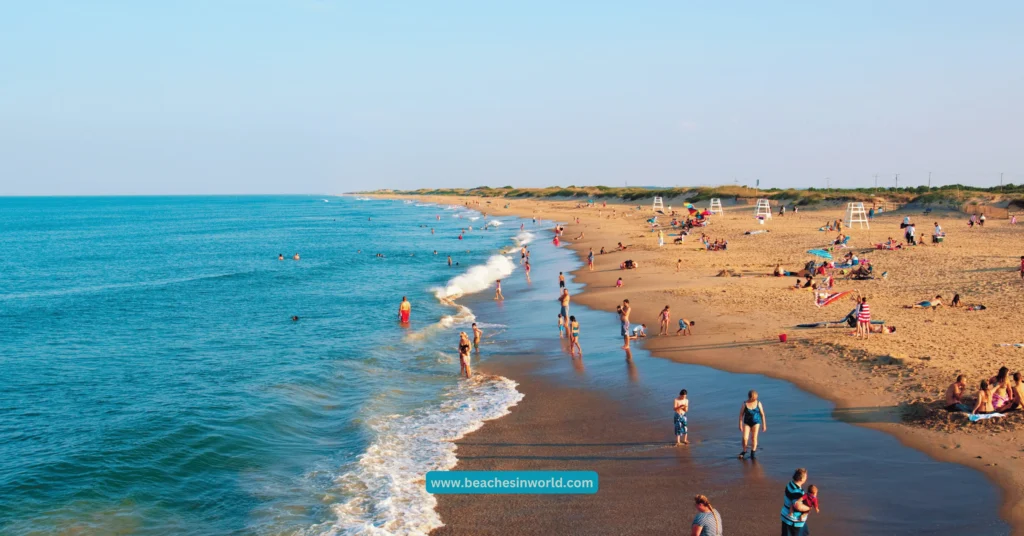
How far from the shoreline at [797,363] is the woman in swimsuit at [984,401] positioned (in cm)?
69

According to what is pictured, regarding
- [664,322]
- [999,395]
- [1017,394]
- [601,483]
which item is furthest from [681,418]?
[664,322]

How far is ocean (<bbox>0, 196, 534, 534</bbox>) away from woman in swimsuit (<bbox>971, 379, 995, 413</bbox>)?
10031mm

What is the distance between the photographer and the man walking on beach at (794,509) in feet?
28.6

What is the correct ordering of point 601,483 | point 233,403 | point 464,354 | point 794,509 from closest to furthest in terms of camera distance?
point 794,509 → point 601,483 → point 233,403 → point 464,354

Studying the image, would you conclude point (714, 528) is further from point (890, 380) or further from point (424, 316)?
point (424, 316)

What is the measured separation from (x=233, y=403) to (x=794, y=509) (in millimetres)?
14542

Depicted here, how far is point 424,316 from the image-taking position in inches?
1200

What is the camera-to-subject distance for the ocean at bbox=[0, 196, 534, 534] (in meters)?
12.3

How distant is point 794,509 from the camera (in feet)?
28.7

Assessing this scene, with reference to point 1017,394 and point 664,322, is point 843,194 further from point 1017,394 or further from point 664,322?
point 1017,394

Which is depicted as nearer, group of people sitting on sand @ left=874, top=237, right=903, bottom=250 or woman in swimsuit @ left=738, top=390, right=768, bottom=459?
woman in swimsuit @ left=738, top=390, right=768, bottom=459

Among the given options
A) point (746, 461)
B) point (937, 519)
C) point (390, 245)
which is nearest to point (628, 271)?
point (746, 461)

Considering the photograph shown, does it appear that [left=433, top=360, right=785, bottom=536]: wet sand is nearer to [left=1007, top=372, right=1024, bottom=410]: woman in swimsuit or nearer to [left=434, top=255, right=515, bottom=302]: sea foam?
[left=1007, top=372, right=1024, bottom=410]: woman in swimsuit

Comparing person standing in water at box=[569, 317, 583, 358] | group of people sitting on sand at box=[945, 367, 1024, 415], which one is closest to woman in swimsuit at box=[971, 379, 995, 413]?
group of people sitting on sand at box=[945, 367, 1024, 415]
